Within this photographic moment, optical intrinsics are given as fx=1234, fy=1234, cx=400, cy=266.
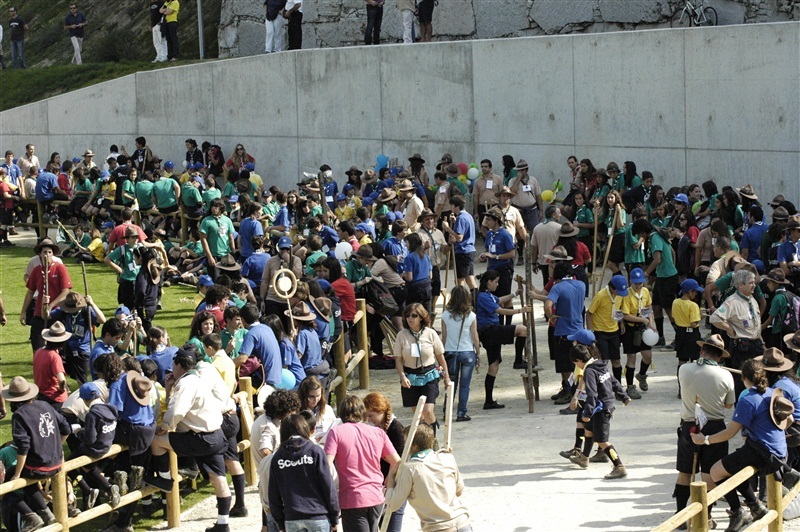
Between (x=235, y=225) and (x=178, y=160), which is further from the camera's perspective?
(x=178, y=160)

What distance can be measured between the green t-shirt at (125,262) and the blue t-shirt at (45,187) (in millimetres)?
9369

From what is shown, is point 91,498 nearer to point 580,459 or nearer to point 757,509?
point 580,459

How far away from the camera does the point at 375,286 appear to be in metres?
15.2

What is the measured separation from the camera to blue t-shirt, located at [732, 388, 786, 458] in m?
9.29

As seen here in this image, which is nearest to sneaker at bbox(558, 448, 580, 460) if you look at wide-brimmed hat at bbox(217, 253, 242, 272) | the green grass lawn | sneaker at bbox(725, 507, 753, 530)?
sneaker at bbox(725, 507, 753, 530)

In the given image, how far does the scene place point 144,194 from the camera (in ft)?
76.0

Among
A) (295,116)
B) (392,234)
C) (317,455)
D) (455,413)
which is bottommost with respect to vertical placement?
(455,413)

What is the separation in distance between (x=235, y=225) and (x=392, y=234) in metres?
5.51

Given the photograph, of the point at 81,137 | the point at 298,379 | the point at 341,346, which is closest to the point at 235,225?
the point at 341,346

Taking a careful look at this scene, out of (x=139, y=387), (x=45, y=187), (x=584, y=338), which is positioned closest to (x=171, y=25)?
(x=45, y=187)

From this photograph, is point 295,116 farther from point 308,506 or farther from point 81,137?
point 308,506

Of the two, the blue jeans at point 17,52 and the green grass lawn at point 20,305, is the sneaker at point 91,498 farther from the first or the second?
the blue jeans at point 17,52

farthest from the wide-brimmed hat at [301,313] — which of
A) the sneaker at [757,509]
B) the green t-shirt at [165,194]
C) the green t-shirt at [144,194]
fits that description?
the green t-shirt at [144,194]

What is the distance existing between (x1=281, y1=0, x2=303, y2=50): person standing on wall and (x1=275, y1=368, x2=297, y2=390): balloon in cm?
1795
